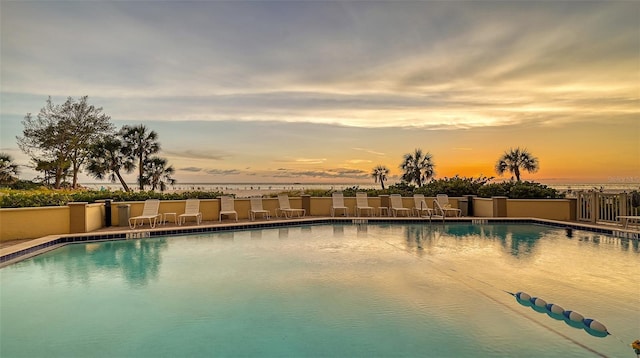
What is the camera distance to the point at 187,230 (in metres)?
10.0

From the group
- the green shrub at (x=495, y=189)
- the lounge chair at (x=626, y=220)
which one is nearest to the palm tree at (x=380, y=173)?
the green shrub at (x=495, y=189)

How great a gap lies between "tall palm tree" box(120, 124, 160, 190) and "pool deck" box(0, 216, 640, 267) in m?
14.5

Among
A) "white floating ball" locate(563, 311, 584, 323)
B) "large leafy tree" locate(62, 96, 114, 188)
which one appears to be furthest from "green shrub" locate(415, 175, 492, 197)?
"large leafy tree" locate(62, 96, 114, 188)

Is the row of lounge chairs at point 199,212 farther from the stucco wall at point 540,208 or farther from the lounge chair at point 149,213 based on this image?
the stucco wall at point 540,208

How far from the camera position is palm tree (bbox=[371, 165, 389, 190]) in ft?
79.5

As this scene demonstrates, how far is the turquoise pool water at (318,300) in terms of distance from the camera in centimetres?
344

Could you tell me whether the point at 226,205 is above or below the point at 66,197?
below

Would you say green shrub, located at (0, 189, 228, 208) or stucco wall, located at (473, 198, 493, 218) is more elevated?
green shrub, located at (0, 189, 228, 208)

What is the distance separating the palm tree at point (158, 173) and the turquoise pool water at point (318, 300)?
1665cm

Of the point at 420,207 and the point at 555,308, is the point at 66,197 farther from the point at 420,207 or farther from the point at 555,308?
the point at 555,308

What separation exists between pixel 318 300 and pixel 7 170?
2549 cm

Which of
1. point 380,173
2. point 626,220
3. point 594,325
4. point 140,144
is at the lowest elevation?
point 594,325

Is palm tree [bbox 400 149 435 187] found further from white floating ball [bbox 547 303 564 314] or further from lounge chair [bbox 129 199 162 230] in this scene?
white floating ball [bbox 547 303 564 314]

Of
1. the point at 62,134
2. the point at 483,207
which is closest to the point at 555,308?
the point at 483,207
